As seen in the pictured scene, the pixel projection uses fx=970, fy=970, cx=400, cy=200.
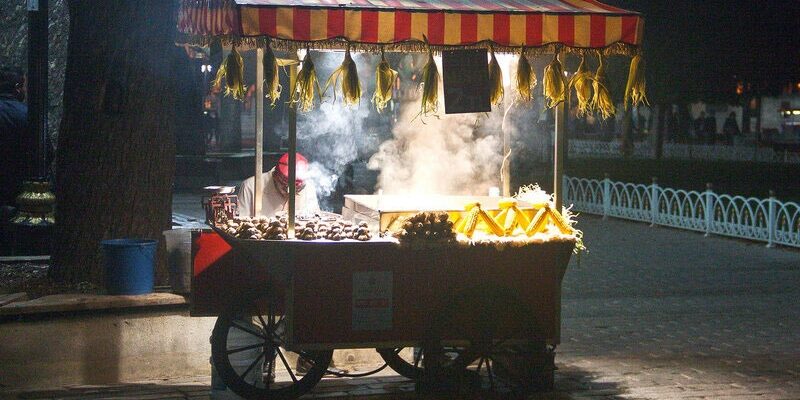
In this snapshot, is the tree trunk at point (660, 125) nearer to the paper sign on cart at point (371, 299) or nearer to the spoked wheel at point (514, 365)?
the spoked wheel at point (514, 365)

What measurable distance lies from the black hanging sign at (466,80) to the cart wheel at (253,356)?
74.9 inches

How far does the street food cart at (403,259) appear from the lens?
6258 millimetres

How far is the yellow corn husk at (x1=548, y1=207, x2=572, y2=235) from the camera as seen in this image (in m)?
6.83

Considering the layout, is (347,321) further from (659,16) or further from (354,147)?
(659,16)

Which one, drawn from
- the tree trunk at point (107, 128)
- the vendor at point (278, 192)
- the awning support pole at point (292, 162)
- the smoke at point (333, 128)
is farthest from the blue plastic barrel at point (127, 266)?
the smoke at point (333, 128)

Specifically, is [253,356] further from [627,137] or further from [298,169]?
[627,137]

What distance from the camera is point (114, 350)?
7.46 meters

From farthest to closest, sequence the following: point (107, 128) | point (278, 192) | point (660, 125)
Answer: point (660, 125) → point (278, 192) → point (107, 128)

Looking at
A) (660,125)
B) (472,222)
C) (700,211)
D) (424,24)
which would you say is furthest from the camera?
(660,125)

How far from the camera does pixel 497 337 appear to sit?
263 inches

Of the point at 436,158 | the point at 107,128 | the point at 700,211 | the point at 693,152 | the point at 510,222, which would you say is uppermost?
the point at 107,128

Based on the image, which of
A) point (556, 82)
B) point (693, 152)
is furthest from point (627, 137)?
point (556, 82)

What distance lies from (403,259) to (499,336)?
884 mm

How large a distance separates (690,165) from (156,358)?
3384 centimetres
